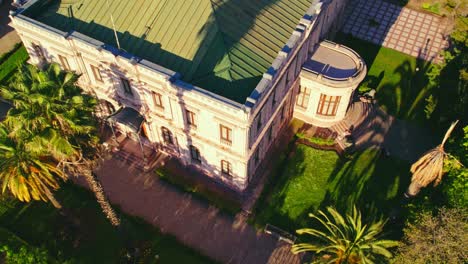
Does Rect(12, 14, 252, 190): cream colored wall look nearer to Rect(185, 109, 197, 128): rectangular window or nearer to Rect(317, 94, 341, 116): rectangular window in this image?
Rect(185, 109, 197, 128): rectangular window

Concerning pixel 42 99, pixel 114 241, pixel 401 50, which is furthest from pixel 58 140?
pixel 401 50

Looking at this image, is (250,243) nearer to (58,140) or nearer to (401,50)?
(58,140)

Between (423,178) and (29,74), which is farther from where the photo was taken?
(423,178)

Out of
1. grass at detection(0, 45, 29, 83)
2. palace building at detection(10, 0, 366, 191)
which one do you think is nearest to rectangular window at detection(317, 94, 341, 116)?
palace building at detection(10, 0, 366, 191)

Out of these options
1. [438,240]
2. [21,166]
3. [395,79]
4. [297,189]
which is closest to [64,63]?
[21,166]

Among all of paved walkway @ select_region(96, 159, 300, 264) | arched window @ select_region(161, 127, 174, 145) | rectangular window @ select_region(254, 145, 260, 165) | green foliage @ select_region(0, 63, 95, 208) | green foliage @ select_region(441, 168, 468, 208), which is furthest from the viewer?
arched window @ select_region(161, 127, 174, 145)
